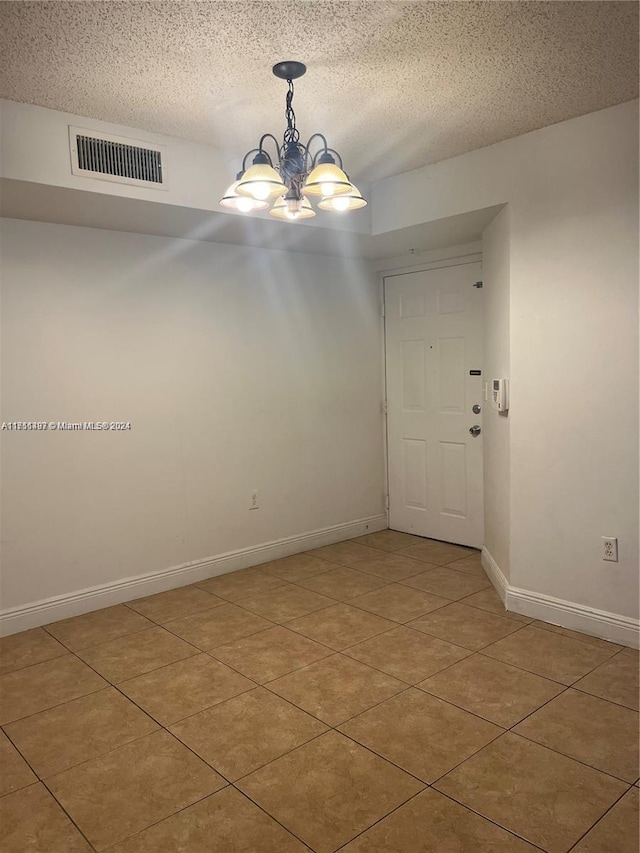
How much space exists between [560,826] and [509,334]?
7.73 feet

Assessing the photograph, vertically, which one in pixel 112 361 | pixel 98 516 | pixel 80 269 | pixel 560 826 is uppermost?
pixel 80 269

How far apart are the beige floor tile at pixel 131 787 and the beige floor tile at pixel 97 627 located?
108 cm

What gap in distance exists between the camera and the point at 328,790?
2.19 meters

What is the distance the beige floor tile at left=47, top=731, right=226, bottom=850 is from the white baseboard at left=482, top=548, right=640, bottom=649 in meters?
1.98

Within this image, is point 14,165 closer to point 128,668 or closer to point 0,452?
point 0,452

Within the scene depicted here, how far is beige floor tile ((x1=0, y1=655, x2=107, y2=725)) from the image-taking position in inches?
110

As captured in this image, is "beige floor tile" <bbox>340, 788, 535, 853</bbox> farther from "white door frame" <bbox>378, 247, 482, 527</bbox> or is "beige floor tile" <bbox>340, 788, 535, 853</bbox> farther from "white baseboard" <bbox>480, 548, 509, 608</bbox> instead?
"white door frame" <bbox>378, 247, 482, 527</bbox>

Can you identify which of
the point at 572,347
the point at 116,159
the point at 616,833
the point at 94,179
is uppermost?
the point at 116,159

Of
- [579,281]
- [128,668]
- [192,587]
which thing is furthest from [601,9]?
[192,587]

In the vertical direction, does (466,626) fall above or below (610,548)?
below

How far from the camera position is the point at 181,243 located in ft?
13.7

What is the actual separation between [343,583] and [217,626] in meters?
0.96

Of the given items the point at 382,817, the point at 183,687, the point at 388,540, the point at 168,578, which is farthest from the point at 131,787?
the point at 388,540

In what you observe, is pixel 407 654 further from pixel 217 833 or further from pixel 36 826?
pixel 36 826
